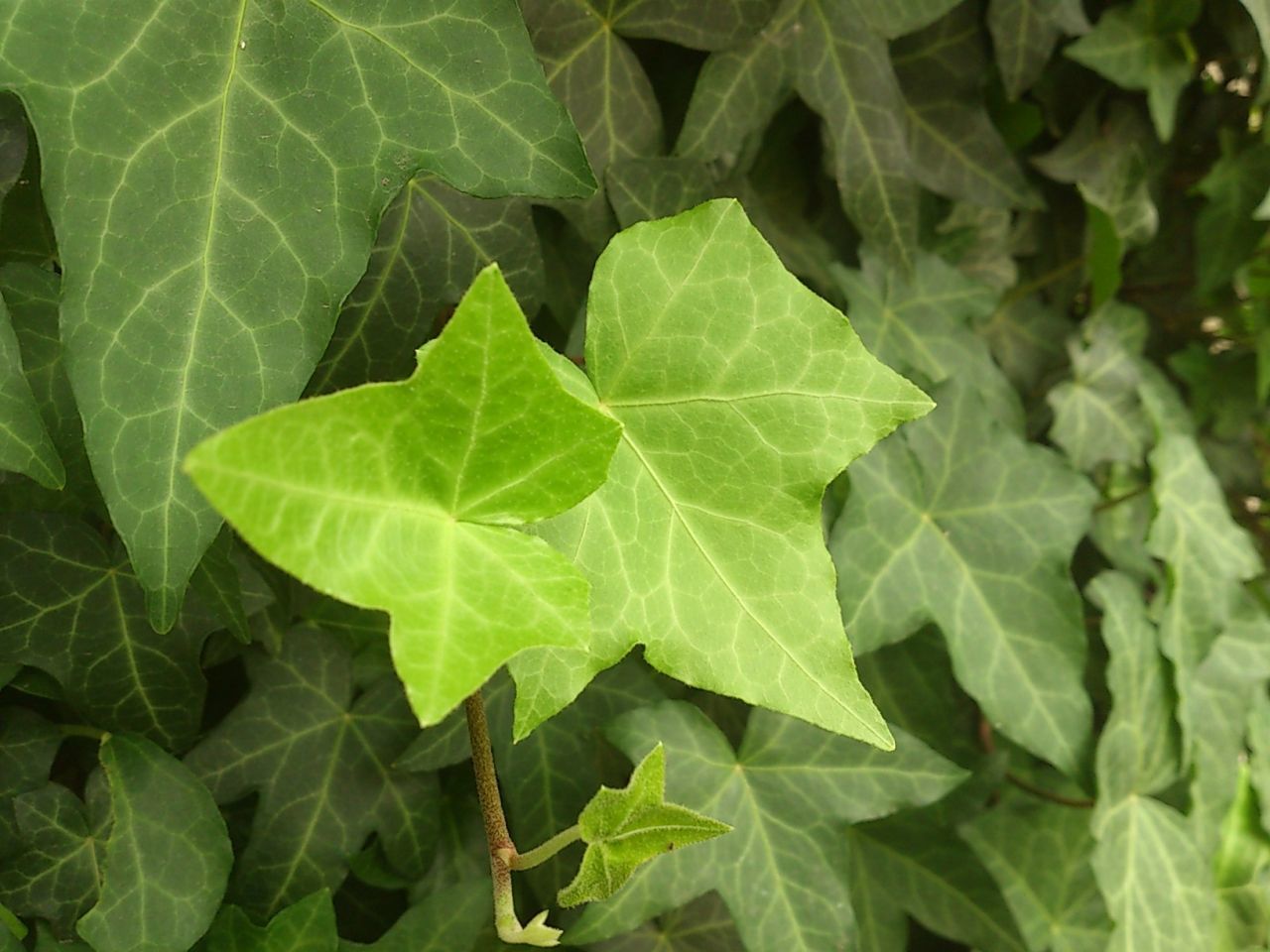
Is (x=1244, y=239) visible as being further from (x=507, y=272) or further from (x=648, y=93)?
(x=507, y=272)

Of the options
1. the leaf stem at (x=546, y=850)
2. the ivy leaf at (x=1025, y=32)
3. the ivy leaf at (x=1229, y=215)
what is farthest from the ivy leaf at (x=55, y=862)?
the ivy leaf at (x=1229, y=215)

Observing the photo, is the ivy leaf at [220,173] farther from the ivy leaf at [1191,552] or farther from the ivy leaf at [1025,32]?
the ivy leaf at [1191,552]

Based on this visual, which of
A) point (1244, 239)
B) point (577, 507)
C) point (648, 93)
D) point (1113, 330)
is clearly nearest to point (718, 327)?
point (577, 507)

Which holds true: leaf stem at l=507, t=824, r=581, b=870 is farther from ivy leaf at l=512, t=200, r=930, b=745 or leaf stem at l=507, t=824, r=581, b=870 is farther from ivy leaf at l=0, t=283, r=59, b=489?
ivy leaf at l=0, t=283, r=59, b=489

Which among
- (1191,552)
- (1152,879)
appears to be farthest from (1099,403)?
(1152,879)

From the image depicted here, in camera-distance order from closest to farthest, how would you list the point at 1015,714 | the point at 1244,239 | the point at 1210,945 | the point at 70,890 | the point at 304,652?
the point at 70,890, the point at 304,652, the point at 1015,714, the point at 1210,945, the point at 1244,239

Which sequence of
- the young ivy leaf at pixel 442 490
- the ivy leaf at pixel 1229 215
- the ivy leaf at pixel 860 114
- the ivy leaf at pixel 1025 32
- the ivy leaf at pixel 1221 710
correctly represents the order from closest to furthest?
the young ivy leaf at pixel 442 490 < the ivy leaf at pixel 860 114 < the ivy leaf at pixel 1025 32 < the ivy leaf at pixel 1221 710 < the ivy leaf at pixel 1229 215

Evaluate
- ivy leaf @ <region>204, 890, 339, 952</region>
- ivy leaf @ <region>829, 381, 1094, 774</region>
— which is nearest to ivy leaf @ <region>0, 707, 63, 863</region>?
ivy leaf @ <region>204, 890, 339, 952</region>

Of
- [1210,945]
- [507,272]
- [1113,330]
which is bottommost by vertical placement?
[1210,945]
